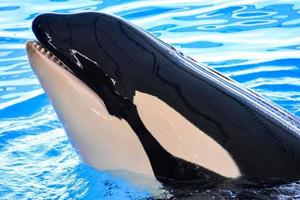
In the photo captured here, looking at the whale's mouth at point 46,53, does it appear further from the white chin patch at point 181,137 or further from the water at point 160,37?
the water at point 160,37

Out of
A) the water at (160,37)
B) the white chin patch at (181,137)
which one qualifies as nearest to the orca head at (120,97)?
the white chin patch at (181,137)

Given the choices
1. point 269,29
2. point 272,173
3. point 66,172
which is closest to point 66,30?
point 272,173

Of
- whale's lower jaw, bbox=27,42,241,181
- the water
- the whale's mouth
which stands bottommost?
the water

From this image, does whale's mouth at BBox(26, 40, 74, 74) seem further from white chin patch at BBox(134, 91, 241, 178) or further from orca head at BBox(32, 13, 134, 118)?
white chin patch at BBox(134, 91, 241, 178)

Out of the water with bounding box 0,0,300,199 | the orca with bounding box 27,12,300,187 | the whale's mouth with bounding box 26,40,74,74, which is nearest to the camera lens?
the orca with bounding box 27,12,300,187

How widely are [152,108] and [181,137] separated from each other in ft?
0.78

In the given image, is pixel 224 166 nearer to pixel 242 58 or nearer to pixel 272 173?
pixel 272 173

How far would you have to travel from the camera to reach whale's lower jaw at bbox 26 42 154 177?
3771mm

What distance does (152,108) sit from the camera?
362 centimetres

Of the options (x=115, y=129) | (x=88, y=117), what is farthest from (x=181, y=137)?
(x=88, y=117)

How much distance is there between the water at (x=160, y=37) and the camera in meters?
4.96

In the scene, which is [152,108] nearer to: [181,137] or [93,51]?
[181,137]


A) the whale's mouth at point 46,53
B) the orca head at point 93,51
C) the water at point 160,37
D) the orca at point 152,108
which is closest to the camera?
the orca at point 152,108

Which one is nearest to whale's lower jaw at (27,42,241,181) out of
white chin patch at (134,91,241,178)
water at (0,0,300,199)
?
white chin patch at (134,91,241,178)
